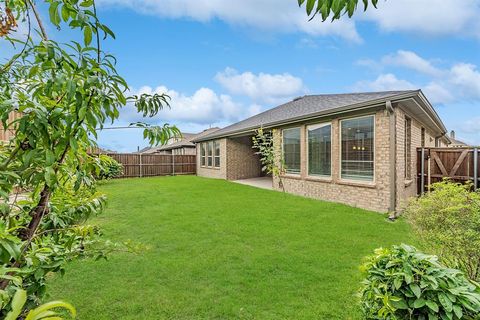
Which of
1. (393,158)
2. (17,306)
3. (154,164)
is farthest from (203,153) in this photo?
(17,306)

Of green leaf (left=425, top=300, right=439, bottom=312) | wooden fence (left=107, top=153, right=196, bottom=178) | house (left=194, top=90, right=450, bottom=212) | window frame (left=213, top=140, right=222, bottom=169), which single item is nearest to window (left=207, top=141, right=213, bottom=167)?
window frame (left=213, top=140, right=222, bottom=169)

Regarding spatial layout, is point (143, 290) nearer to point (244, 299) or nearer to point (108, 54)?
point (244, 299)

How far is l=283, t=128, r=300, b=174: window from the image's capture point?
11398 mm

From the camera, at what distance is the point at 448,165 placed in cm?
981

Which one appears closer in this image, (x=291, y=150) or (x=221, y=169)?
(x=291, y=150)

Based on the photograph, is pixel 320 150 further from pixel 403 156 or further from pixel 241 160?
pixel 241 160

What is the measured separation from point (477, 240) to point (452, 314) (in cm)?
114

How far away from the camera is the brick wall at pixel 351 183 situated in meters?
7.91

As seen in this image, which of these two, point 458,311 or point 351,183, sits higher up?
point 351,183

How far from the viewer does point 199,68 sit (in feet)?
30.8

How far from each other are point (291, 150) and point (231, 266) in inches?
317

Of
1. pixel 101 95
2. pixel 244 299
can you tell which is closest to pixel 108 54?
pixel 101 95

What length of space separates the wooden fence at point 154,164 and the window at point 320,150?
1419 cm

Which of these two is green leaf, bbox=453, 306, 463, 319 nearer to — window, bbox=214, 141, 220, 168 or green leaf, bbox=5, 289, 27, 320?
green leaf, bbox=5, 289, 27, 320
